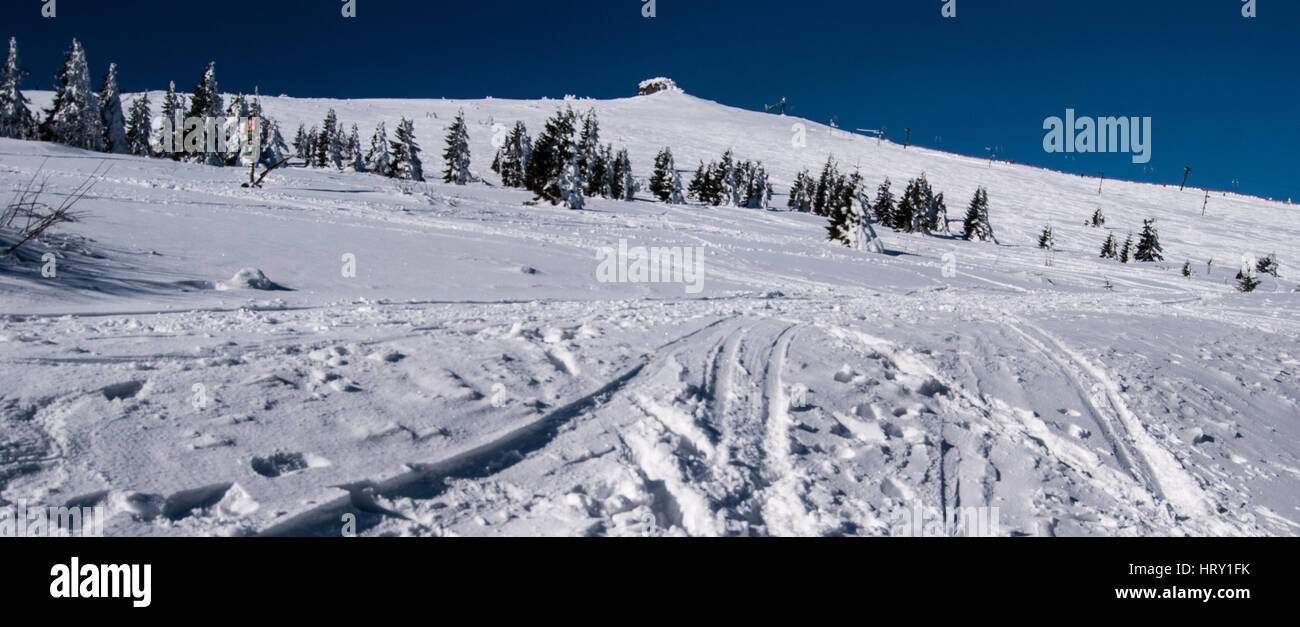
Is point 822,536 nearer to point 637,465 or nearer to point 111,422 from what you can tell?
point 637,465

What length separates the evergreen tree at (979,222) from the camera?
5322 centimetres

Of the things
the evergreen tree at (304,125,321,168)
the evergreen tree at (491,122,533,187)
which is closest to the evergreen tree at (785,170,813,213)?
the evergreen tree at (491,122,533,187)

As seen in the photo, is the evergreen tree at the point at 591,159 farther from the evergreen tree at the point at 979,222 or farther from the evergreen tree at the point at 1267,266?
the evergreen tree at the point at 1267,266

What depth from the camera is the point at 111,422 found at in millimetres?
3703

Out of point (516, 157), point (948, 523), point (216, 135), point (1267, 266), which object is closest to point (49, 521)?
point (948, 523)

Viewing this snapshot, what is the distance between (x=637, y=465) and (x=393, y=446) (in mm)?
1480

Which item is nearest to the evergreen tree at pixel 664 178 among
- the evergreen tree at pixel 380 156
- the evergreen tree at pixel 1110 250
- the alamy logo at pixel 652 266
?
the evergreen tree at pixel 380 156

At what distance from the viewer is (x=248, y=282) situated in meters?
7.98

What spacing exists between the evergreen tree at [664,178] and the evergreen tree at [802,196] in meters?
14.4

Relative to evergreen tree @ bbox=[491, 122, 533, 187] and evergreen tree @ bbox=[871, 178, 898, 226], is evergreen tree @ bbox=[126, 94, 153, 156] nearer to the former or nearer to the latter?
evergreen tree @ bbox=[491, 122, 533, 187]

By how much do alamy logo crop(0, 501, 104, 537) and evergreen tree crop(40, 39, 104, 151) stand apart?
6456 cm
